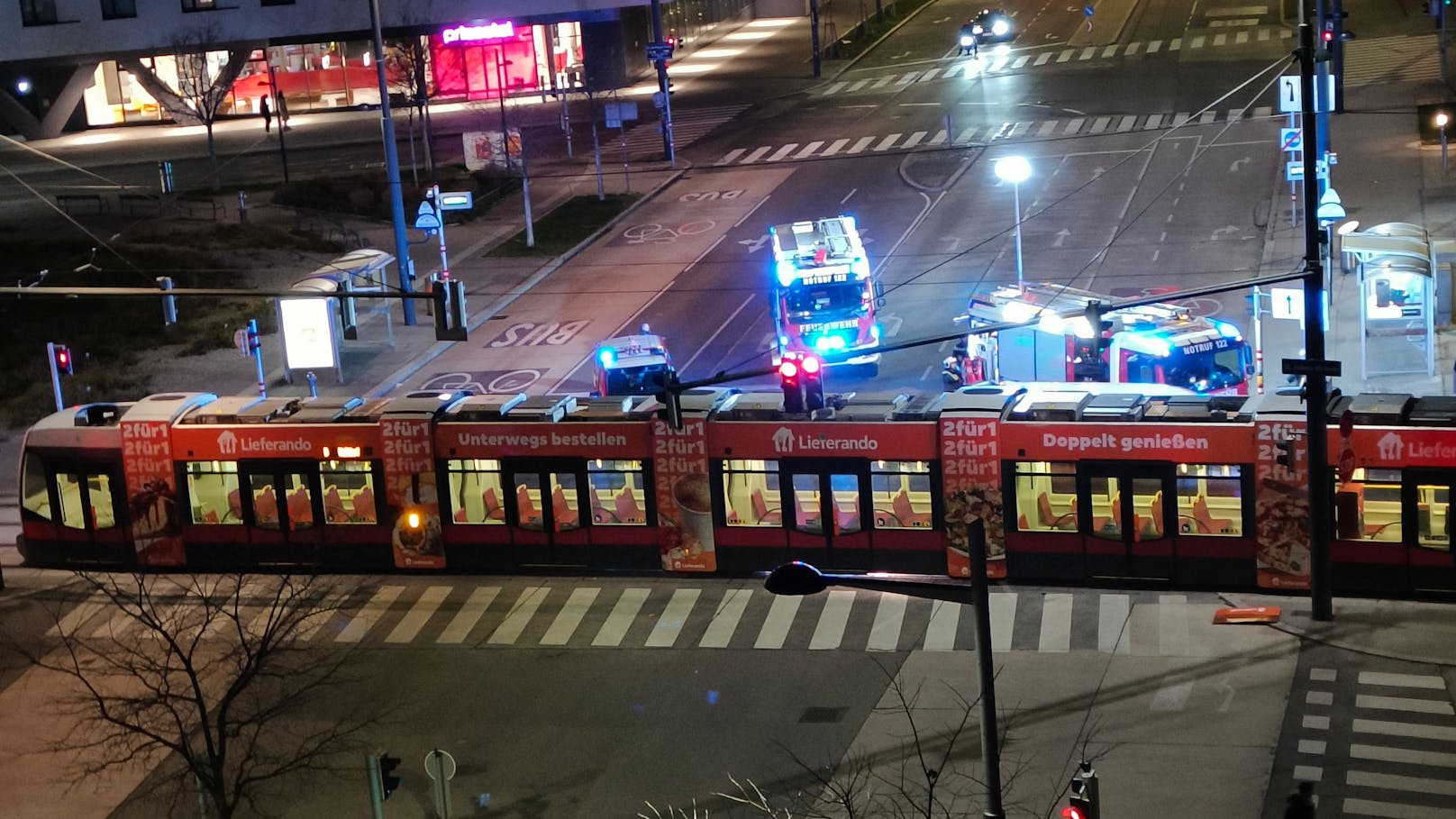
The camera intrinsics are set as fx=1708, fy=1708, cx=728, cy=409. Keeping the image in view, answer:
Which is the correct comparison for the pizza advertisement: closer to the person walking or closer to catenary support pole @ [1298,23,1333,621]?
catenary support pole @ [1298,23,1333,621]

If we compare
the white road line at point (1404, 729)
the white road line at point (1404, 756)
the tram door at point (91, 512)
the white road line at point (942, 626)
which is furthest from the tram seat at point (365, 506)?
the white road line at point (1404, 756)

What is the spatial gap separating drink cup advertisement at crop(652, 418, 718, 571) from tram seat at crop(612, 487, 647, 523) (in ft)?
1.35

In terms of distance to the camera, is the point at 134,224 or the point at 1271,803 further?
the point at 134,224

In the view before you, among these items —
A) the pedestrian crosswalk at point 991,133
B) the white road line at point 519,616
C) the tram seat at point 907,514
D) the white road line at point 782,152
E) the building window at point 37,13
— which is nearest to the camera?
the white road line at point 519,616

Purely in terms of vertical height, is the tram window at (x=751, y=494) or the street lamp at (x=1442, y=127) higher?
the street lamp at (x=1442, y=127)

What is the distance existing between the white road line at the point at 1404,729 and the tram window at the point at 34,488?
25267mm

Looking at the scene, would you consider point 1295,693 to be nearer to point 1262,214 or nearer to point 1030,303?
point 1030,303

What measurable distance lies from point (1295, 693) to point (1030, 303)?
16386 mm

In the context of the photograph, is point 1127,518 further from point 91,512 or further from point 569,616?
point 91,512

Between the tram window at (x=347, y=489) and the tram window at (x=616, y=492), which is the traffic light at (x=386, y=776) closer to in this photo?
the tram window at (x=616, y=492)

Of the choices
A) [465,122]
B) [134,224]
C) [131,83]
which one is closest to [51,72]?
[131,83]

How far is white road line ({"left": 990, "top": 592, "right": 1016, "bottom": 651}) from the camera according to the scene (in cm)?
2769

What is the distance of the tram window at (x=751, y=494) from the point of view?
30781 mm

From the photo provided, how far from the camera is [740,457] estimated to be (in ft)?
101
